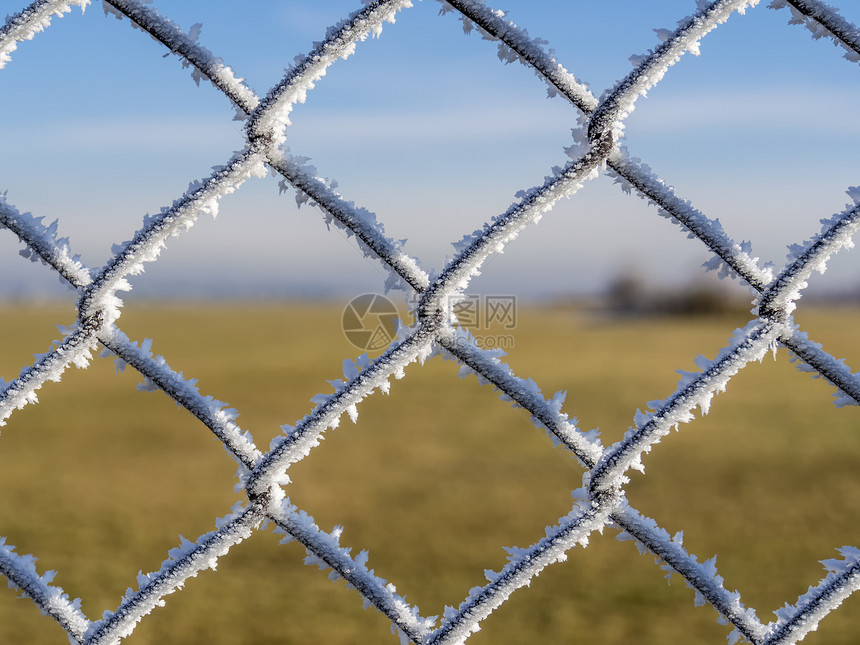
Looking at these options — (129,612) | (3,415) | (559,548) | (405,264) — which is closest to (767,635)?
(559,548)

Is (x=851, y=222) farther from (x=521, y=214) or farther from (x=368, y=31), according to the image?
(x=368, y=31)

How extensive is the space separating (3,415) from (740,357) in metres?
0.56

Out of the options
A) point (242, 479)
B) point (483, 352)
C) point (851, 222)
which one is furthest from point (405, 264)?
point (851, 222)

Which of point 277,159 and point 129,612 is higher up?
point 277,159

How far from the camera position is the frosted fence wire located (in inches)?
20.9

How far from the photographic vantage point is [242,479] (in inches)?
23.1

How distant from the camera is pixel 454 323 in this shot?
0.56m

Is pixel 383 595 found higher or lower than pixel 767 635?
lower

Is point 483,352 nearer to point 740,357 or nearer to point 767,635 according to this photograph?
point 740,357

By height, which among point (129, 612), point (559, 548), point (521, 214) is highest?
point (521, 214)

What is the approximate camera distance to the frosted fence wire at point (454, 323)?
532mm

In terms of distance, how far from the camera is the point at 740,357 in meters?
0.55

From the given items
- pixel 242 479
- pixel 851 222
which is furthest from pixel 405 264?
pixel 851 222

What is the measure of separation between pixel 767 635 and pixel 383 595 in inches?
11.7
